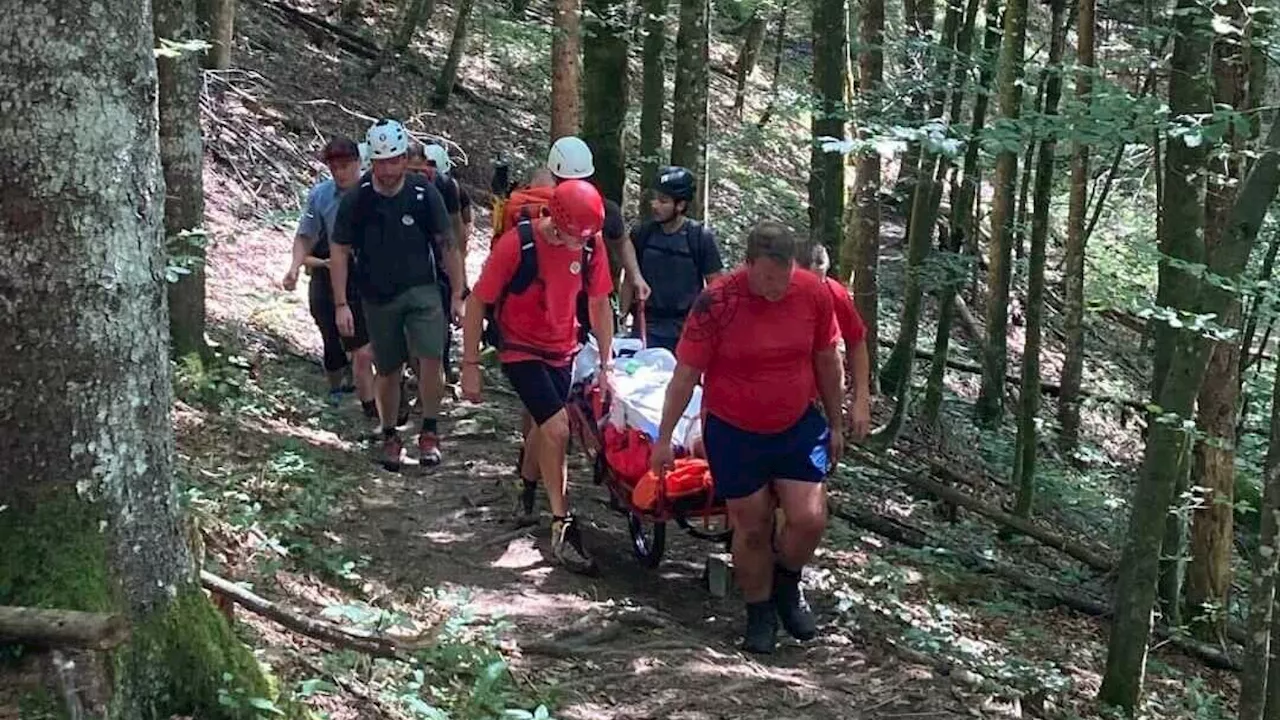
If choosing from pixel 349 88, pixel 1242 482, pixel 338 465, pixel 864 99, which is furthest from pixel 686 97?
pixel 349 88

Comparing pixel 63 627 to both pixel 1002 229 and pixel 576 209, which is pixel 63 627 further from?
pixel 1002 229

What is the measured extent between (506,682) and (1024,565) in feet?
23.6

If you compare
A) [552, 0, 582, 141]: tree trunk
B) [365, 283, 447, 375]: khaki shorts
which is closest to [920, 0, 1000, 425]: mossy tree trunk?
[552, 0, 582, 141]: tree trunk

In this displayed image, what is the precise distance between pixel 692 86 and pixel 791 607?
5719mm

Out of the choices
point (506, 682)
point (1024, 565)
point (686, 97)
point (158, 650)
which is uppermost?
point (686, 97)

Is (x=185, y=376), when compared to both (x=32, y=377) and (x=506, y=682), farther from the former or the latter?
(x=32, y=377)

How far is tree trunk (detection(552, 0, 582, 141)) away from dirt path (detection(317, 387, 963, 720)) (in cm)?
654

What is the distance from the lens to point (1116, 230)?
22734 millimetres

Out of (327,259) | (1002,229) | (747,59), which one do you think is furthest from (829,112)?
(747,59)

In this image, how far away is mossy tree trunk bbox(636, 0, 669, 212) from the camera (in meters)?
12.3

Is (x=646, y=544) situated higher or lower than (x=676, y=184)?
lower

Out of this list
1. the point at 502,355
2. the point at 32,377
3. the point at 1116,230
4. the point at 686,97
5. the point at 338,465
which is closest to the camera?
the point at 32,377

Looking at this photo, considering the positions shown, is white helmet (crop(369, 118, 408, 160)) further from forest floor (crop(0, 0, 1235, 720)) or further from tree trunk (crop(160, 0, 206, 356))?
forest floor (crop(0, 0, 1235, 720))

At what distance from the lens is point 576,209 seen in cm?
718
